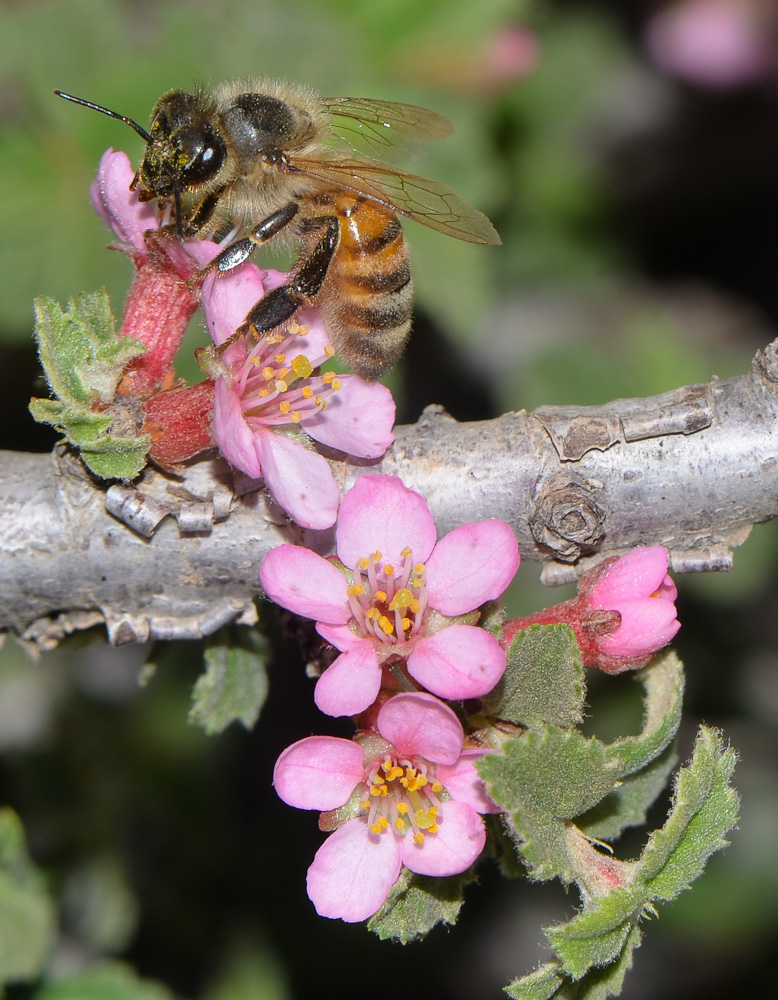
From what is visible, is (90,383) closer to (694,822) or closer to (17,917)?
(694,822)

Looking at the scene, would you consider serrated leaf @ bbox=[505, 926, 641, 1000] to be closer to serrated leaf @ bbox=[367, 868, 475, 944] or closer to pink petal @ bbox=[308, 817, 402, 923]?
serrated leaf @ bbox=[367, 868, 475, 944]

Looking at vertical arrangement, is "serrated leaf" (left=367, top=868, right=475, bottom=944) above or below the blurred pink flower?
below

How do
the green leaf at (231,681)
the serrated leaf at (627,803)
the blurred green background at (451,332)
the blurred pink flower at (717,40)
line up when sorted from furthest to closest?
1. the blurred pink flower at (717,40)
2. the blurred green background at (451,332)
3. the green leaf at (231,681)
4. the serrated leaf at (627,803)

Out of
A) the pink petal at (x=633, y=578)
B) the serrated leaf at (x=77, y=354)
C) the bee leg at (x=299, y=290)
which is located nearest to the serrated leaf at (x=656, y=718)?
the pink petal at (x=633, y=578)

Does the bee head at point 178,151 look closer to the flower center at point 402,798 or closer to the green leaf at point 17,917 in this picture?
the flower center at point 402,798

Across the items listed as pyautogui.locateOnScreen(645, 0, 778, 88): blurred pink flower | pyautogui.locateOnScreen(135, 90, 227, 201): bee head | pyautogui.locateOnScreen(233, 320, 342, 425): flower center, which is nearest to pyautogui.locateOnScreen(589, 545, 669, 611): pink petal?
pyautogui.locateOnScreen(233, 320, 342, 425): flower center

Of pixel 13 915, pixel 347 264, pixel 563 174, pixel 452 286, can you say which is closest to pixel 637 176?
pixel 563 174
